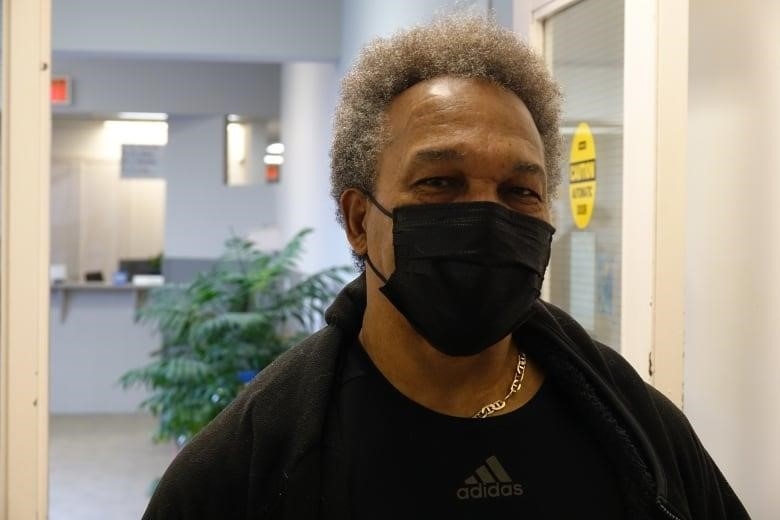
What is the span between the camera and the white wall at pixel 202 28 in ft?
15.1

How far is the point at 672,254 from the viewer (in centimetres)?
160

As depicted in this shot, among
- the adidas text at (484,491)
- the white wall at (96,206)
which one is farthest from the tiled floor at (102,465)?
the adidas text at (484,491)

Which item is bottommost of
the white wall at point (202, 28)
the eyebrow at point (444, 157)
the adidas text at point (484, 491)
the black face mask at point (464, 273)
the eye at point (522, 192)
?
the adidas text at point (484, 491)

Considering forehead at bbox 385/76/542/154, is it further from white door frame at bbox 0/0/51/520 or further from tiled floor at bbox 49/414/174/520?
tiled floor at bbox 49/414/174/520

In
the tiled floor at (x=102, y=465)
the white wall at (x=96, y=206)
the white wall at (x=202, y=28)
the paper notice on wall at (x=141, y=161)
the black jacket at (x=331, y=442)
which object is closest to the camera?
the black jacket at (x=331, y=442)

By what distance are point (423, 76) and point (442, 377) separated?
0.34m

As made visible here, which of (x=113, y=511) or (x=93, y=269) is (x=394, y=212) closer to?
(x=113, y=511)

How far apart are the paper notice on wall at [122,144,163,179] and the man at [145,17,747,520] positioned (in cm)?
732

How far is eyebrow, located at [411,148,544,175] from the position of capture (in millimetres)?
964

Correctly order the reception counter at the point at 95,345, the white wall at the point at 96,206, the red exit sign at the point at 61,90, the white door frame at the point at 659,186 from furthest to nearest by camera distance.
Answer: the white wall at the point at 96,206
the reception counter at the point at 95,345
the red exit sign at the point at 61,90
the white door frame at the point at 659,186

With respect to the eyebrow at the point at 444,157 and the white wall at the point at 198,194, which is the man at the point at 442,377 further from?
the white wall at the point at 198,194

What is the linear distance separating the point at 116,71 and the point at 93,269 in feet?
7.21

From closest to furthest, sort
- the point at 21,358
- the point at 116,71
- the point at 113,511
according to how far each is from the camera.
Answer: the point at 21,358, the point at 113,511, the point at 116,71

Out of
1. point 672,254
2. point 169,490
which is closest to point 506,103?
point 169,490
